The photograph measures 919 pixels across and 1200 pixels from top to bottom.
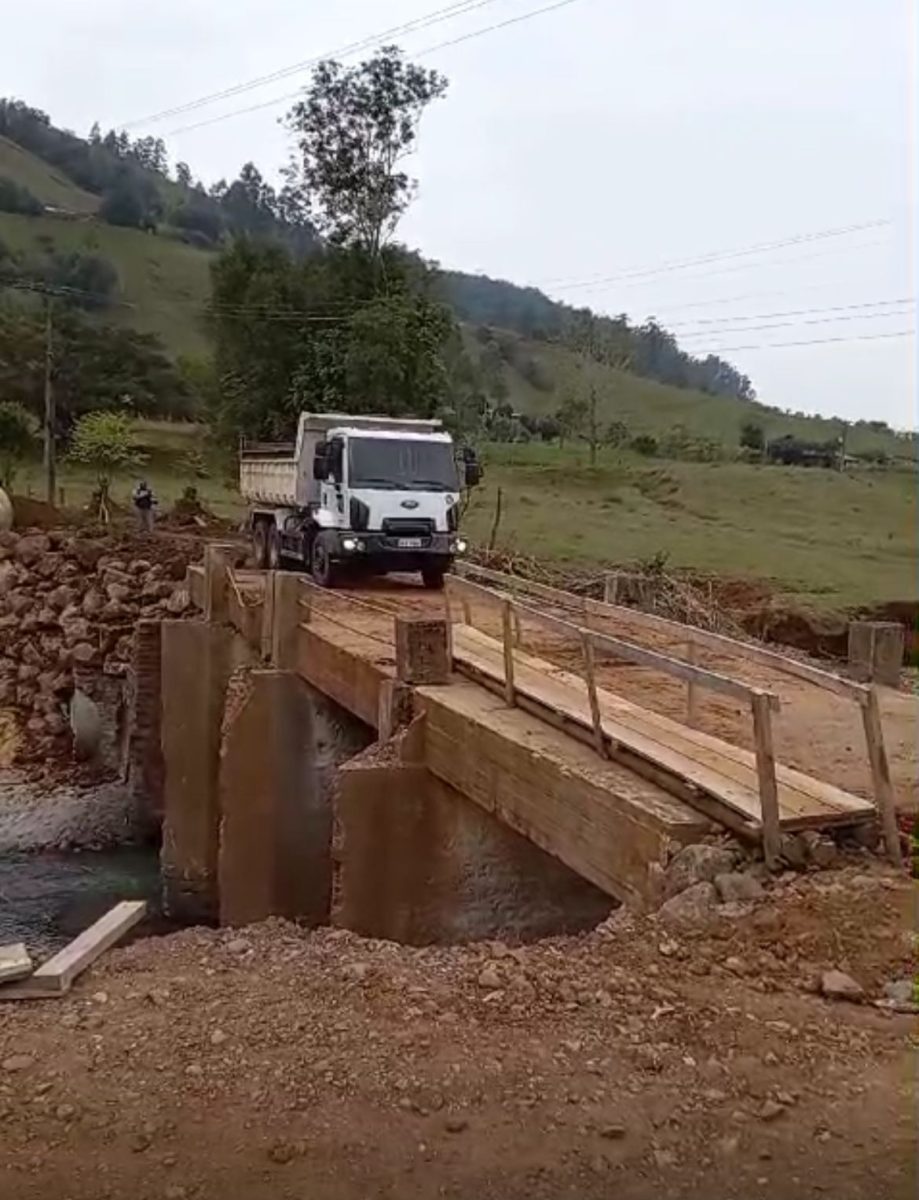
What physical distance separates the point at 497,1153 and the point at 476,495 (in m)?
36.4

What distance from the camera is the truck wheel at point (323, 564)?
1811cm

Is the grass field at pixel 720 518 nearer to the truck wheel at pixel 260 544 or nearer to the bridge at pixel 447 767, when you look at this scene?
the truck wheel at pixel 260 544

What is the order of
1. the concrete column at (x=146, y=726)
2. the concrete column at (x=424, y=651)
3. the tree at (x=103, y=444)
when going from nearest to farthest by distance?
the concrete column at (x=424, y=651)
the concrete column at (x=146, y=726)
the tree at (x=103, y=444)

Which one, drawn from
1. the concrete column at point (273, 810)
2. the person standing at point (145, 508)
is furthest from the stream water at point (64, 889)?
the person standing at point (145, 508)

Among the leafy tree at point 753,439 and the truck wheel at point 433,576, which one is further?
the leafy tree at point 753,439

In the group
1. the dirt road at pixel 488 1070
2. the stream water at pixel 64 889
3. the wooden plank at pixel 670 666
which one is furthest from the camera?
the stream water at pixel 64 889

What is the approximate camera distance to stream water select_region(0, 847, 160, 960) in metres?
15.5

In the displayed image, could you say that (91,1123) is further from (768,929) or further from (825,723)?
(825,723)

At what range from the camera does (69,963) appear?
5.80m

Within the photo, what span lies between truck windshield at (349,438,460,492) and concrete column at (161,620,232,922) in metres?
2.99

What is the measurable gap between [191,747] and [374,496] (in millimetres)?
4156

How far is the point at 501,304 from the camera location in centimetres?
14188

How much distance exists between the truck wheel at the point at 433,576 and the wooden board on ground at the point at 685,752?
7.81 meters

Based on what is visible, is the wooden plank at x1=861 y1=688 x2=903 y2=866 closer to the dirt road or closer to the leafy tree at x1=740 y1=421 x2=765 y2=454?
the dirt road
